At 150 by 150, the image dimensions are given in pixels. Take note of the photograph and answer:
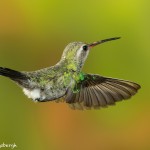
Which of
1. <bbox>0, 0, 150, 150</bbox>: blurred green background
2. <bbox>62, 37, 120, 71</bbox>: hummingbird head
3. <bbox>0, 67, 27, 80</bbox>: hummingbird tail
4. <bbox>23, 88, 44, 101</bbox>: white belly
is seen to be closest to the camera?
<bbox>0, 67, 27, 80</bbox>: hummingbird tail

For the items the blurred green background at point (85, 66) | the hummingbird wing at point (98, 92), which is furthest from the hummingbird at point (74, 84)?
the blurred green background at point (85, 66)

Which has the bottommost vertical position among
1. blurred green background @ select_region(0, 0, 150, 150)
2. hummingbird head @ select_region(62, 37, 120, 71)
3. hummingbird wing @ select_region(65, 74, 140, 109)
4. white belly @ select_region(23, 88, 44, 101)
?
white belly @ select_region(23, 88, 44, 101)

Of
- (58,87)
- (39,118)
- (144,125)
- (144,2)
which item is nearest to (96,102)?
(58,87)

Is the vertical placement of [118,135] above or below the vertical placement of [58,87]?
above

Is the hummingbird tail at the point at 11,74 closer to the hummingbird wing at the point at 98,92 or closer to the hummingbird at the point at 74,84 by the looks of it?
the hummingbird at the point at 74,84

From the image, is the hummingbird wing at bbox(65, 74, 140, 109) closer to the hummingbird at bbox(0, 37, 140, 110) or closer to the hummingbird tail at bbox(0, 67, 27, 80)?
the hummingbird at bbox(0, 37, 140, 110)

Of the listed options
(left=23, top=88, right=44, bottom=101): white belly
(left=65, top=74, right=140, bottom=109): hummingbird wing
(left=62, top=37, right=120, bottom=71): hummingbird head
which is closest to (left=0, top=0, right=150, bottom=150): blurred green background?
(left=65, top=74, right=140, bottom=109): hummingbird wing

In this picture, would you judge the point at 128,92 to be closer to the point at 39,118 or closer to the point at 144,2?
the point at 39,118

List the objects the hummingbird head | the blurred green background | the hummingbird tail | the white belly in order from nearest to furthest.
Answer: the hummingbird tail < the white belly < the hummingbird head < the blurred green background
